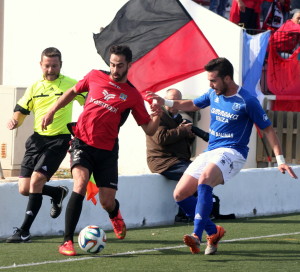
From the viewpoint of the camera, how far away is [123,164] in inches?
711

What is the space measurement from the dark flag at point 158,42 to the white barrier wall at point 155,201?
94.5 inches

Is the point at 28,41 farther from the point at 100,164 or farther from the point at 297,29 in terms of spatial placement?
the point at 100,164

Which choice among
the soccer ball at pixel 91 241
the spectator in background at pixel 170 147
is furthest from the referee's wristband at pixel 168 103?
the spectator in background at pixel 170 147

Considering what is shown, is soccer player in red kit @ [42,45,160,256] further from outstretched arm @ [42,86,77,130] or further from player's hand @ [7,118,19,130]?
player's hand @ [7,118,19,130]

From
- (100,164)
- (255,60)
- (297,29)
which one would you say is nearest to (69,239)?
(100,164)

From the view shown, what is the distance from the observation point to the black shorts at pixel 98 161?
9711 millimetres

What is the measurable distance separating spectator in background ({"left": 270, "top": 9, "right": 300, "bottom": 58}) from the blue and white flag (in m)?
0.33

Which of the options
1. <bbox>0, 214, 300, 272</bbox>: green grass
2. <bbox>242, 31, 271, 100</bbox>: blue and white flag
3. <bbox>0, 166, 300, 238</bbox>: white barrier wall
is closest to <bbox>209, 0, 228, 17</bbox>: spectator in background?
<bbox>242, 31, 271, 100</bbox>: blue and white flag

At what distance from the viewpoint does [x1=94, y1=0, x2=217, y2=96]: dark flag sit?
15.4 metres

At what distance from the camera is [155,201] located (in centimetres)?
1266

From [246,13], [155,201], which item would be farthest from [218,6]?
[155,201]

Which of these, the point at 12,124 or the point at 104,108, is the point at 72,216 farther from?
the point at 12,124

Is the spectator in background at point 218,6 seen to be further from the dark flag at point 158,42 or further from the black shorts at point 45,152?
the black shorts at point 45,152

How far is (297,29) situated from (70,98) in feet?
28.0
